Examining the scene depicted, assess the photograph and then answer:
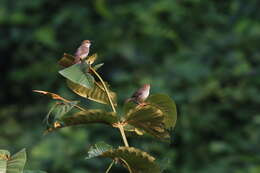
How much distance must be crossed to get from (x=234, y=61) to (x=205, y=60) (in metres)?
0.47

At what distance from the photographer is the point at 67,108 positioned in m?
1.34

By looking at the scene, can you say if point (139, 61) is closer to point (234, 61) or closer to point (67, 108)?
point (234, 61)

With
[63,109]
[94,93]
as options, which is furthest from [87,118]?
[94,93]

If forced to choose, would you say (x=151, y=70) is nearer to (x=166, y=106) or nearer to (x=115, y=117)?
(x=166, y=106)

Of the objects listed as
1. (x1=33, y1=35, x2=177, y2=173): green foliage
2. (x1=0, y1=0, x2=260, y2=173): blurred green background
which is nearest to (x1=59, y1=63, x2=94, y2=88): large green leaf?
(x1=33, y1=35, x2=177, y2=173): green foliage

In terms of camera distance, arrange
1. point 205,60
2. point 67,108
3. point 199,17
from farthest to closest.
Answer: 1. point 199,17
2. point 205,60
3. point 67,108

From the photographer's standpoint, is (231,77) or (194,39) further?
(194,39)

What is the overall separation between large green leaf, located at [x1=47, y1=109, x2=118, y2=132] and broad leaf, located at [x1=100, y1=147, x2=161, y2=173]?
61mm

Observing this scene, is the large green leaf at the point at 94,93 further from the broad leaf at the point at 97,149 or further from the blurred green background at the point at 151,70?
the blurred green background at the point at 151,70

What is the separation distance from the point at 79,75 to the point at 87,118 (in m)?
0.07

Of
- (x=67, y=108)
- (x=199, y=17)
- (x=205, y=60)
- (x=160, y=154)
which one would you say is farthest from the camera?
(x=199, y=17)

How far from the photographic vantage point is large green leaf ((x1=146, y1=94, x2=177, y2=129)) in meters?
1.44

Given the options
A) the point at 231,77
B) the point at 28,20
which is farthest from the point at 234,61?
the point at 28,20

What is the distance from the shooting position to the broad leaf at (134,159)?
4.25 ft
